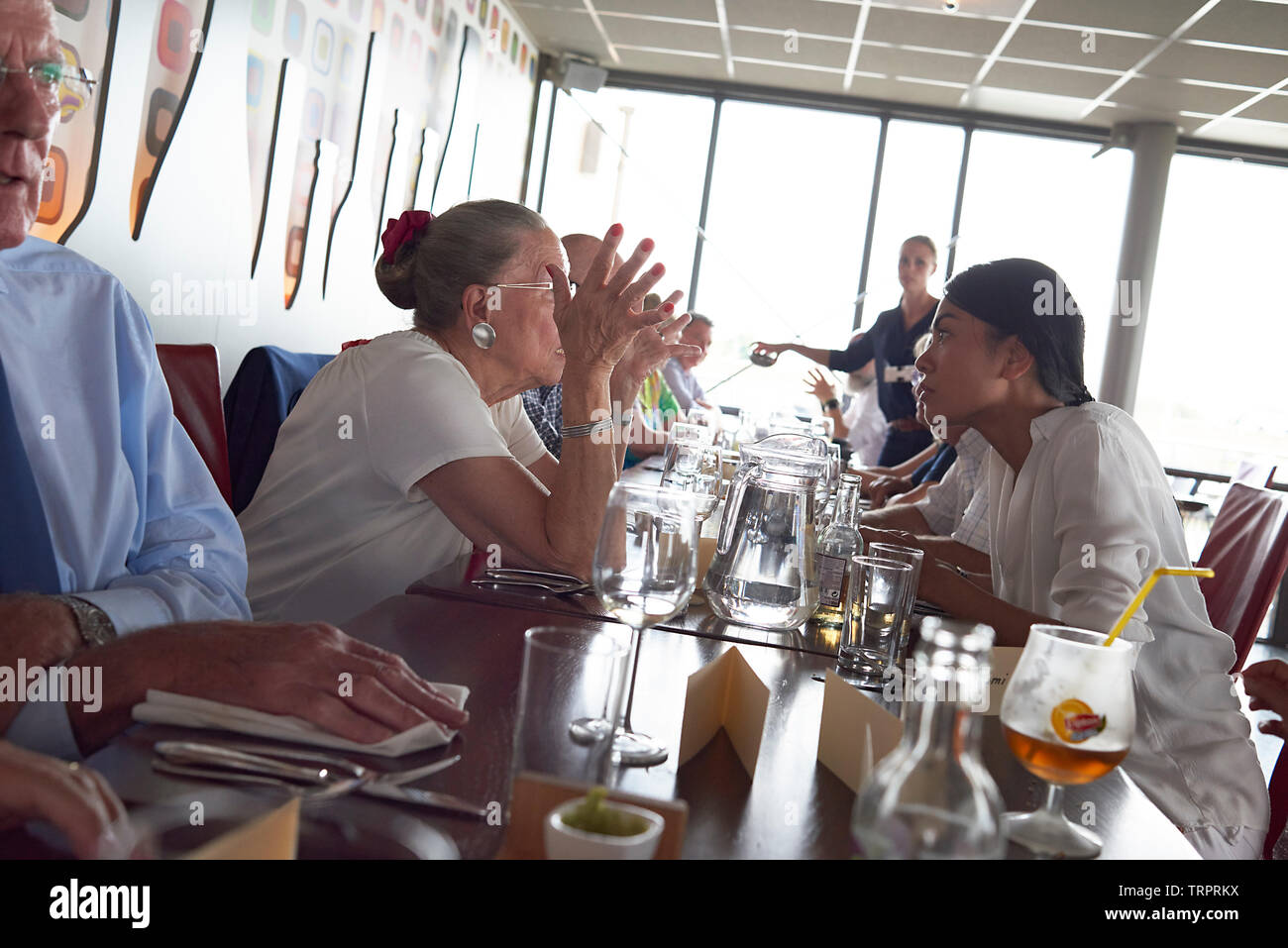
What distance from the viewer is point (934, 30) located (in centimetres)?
536

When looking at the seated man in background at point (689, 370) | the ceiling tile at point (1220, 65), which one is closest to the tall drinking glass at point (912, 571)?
the seated man in background at point (689, 370)

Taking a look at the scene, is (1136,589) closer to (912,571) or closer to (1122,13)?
(912,571)

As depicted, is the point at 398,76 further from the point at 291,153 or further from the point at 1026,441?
the point at 1026,441

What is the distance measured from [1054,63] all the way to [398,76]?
3.55 metres

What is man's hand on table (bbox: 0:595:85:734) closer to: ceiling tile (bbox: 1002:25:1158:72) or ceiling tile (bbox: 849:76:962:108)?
ceiling tile (bbox: 1002:25:1158:72)

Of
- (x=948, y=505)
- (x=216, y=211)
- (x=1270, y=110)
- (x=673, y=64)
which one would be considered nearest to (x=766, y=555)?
(x=948, y=505)

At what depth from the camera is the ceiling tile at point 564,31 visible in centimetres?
601

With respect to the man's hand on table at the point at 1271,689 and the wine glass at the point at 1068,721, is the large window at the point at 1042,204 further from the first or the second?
the wine glass at the point at 1068,721

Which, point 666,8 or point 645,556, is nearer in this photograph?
point 645,556

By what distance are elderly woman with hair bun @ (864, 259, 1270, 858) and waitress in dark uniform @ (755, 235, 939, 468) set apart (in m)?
2.61

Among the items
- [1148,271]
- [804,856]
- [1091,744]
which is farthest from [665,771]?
[1148,271]

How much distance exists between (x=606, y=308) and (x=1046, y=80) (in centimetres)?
531

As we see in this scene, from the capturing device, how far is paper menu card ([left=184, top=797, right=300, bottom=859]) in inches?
17.4
